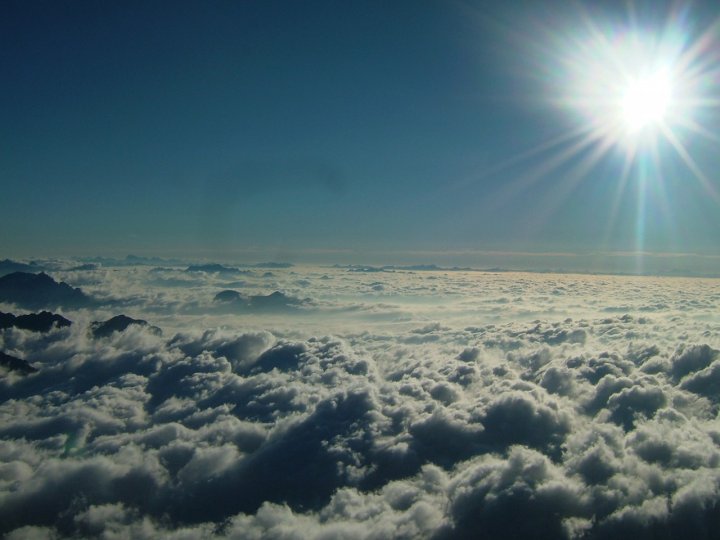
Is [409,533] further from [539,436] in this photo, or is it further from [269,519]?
[539,436]

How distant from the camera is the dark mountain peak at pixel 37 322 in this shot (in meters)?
194

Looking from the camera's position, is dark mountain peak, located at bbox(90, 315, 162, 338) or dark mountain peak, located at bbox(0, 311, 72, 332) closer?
dark mountain peak, located at bbox(90, 315, 162, 338)

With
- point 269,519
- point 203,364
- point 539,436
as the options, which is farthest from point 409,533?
point 203,364

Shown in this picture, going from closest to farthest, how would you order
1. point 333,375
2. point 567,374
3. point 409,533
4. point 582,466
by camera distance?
point 409,533 < point 582,466 < point 567,374 < point 333,375

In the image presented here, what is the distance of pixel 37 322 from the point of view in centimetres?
19588

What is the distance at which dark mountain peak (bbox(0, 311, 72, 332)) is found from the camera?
194m

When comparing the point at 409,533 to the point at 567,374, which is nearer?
the point at 409,533

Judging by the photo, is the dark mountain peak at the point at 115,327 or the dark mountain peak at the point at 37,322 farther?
the dark mountain peak at the point at 37,322

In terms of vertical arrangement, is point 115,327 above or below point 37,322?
above

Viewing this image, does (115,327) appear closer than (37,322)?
Yes

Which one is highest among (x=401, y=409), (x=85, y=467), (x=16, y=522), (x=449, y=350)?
(x=449, y=350)

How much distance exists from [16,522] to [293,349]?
7510 cm

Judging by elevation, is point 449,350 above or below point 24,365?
above

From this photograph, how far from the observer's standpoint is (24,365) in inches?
6161
